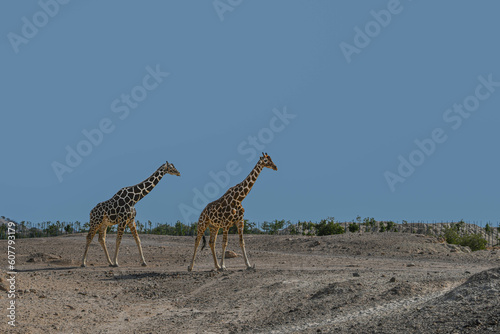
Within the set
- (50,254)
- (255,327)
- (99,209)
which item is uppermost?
(99,209)

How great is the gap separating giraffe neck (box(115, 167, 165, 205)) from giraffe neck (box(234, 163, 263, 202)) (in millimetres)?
4551

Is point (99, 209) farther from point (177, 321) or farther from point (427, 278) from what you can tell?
point (427, 278)

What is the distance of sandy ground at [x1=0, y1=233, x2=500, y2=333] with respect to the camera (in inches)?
463

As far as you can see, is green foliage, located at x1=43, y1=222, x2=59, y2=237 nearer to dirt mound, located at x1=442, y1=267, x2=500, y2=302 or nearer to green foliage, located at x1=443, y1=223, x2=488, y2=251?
green foliage, located at x1=443, y1=223, x2=488, y2=251

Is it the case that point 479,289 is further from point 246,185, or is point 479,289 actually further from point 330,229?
point 330,229

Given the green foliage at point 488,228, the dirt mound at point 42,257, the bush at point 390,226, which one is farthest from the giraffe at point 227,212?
the green foliage at point 488,228

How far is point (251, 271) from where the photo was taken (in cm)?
1922

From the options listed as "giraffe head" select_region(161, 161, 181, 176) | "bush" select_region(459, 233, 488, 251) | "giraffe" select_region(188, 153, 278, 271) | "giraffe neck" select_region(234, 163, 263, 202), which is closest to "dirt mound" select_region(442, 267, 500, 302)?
"giraffe" select_region(188, 153, 278, 271)

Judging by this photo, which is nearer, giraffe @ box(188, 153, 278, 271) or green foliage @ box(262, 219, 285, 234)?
giraffe @ box(188, 153, 278, 271)

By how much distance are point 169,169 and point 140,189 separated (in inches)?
55.3

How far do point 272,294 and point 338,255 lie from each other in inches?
442

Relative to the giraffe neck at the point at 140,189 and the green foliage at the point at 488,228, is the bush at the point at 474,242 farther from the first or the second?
the giraffe neck at the point at 140,189

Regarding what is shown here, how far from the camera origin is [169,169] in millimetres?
23562

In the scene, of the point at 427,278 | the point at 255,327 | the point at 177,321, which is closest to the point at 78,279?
the point at 177,321
